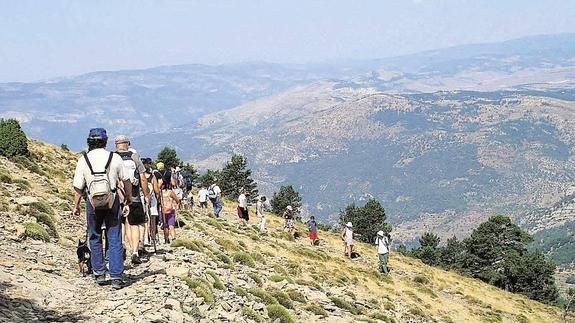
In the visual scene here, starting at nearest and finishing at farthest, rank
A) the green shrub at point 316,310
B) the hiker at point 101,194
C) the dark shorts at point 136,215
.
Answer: the hiker at point 101,194 < the dark shorts at point 136,215 < the green shrub at point 316,310

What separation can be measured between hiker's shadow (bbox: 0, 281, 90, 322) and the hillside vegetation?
0.02 meters

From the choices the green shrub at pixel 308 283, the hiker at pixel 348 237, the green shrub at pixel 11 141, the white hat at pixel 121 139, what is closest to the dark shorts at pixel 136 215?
the white hat at pixel 121 139

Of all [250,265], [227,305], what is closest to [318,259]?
[250,265]

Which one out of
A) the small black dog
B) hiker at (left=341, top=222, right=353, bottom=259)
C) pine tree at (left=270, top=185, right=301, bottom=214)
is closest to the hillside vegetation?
the small black dog

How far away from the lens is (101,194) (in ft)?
27.9

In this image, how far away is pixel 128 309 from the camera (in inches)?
327

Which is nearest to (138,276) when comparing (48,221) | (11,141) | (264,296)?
(264,296)

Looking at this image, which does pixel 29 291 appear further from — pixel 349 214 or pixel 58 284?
pixel 349 214

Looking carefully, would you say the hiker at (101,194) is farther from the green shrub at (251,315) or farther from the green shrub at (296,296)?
the green shrub at (296,296)

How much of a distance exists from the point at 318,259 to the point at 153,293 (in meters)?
17.9

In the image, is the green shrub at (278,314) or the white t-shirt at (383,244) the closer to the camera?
the green shrub at (278,314)

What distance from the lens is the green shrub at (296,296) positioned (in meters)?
15.0

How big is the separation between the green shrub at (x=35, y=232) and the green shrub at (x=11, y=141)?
16605 millimetres

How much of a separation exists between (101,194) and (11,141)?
23.6 metres
